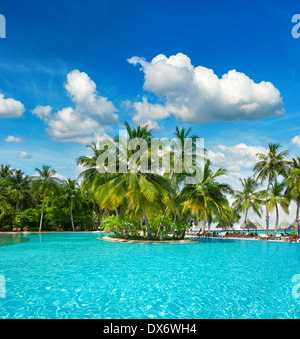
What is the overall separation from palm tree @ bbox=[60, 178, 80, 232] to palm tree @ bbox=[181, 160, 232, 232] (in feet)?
75.3

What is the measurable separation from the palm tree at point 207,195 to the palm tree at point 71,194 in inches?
904

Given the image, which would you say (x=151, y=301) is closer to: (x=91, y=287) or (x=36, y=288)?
(x=91, y=287)

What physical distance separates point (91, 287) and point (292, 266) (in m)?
9.06

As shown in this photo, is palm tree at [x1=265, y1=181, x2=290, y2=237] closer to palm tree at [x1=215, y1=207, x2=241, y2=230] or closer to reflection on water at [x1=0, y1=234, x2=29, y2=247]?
palm tree at [x1=215, y1=207, x2=241, y2=230]

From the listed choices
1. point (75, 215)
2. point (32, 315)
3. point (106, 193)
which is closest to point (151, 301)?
point (32, 315)

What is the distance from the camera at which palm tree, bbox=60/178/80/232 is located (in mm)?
41406

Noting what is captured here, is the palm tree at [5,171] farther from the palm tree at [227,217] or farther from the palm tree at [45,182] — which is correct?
the palm tree at [227,217]

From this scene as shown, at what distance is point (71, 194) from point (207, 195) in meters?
26.1

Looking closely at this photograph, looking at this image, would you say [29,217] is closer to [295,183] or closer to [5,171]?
[5,171]

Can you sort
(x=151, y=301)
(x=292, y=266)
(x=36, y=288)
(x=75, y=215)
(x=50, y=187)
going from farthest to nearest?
(x=75, y=215)
(x=50, y=187)
(x=292, y=266)
(x=36, y=288)
(x=151, y=301)

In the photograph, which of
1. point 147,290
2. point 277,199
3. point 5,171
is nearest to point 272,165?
point 277,199
